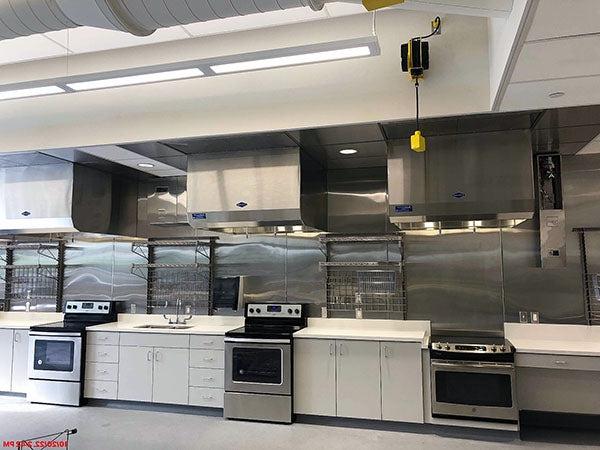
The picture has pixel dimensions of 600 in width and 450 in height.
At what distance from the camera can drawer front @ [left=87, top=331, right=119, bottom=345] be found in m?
4.80

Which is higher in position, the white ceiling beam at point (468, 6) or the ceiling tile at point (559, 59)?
the white ceiling beam at point (468, 6)

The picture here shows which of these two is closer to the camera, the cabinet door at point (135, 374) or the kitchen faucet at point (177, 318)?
the cabinet door at point (135, 374)

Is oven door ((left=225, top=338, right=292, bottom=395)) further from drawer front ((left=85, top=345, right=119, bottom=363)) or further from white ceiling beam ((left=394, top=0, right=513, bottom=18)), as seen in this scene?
white ceiling beam ((left=394, top=0, right=513, bottom=18))

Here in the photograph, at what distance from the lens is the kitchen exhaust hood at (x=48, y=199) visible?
4.77 meters

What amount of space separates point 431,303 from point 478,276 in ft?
1.72

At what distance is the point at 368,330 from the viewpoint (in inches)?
180

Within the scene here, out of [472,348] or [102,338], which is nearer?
[472,348]

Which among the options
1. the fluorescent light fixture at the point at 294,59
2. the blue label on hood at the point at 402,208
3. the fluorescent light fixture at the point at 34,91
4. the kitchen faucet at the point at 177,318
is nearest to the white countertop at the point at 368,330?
the blue label on hood at the point at 402,208

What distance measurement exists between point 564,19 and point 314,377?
3364 millimetres

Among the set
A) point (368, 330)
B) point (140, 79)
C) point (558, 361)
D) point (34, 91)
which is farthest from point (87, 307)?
point (558, 361)

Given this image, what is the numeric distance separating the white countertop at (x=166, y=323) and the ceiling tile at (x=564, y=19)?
366 cm

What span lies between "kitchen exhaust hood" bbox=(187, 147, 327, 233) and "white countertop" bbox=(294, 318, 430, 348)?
1053 millimetres

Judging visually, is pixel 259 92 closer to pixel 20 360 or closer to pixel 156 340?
pixel 156 340

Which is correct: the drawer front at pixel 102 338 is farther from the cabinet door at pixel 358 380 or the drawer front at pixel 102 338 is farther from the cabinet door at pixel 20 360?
the cabinet door at pixel 358 380
